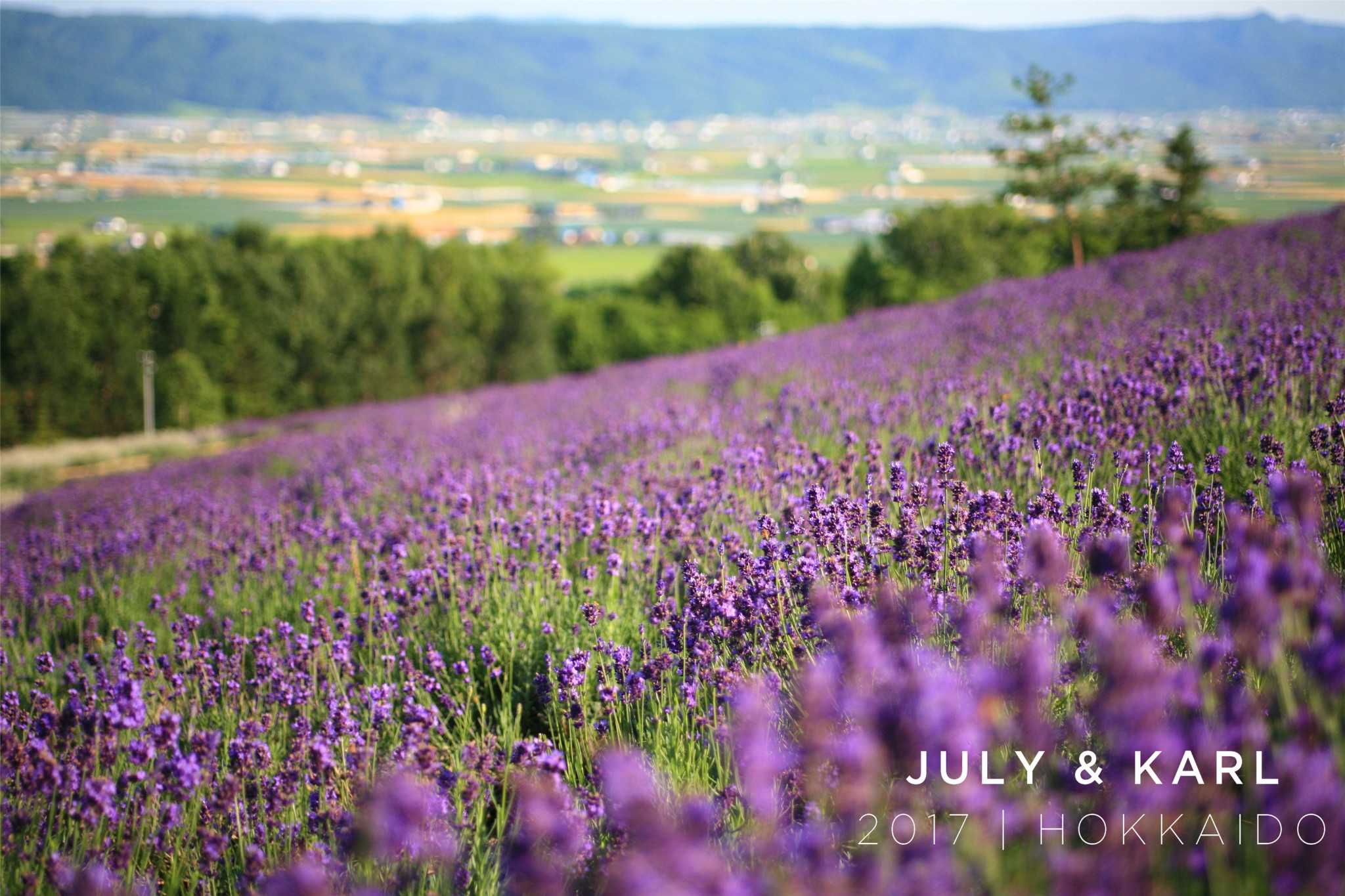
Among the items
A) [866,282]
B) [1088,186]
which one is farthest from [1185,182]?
[866,282]

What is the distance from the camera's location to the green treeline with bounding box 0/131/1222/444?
33281 millimetres

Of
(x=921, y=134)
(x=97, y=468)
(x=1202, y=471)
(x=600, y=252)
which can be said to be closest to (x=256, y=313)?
(x=97, y=468)

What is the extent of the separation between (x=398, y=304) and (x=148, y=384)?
13.7 m

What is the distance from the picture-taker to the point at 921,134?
166125mm

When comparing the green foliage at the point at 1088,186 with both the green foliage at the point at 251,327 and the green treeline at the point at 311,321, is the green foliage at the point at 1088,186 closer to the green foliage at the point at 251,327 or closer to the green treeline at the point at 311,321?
the green treeline at the point at 311,321

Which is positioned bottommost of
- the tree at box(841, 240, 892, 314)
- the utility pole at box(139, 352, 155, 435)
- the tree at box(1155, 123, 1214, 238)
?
the utility pole at box(139, 352, 155, 435)

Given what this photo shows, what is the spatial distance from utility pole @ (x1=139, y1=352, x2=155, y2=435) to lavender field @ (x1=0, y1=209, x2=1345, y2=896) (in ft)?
104

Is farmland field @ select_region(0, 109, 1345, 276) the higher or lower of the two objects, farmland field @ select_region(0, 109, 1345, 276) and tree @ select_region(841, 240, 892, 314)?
the higher

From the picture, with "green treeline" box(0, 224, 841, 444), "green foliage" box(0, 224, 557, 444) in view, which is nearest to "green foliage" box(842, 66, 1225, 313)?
"green treeline" box(0, 224, 841, 444)

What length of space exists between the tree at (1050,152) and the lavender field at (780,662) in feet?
62.0

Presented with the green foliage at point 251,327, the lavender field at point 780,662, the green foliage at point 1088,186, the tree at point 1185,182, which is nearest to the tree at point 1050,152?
the green foliage at point 1088,186

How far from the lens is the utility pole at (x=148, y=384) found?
3319 cm

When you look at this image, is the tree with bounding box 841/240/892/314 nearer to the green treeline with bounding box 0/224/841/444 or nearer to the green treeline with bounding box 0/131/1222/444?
the green treeline with bounding box 0/131/1222/444

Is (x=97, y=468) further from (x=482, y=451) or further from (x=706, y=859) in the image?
(x=706, y=859)
